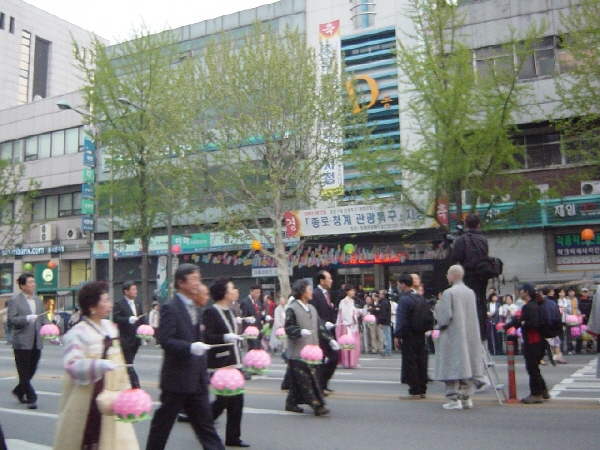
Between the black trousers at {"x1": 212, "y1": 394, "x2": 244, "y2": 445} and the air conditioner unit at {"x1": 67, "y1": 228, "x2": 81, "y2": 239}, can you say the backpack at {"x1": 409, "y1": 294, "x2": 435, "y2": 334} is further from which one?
the air conditioner unit at {"x1": 67, "y1": 228, "x2": 81, "y2": 239}

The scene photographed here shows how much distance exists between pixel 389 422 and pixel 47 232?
34339mm

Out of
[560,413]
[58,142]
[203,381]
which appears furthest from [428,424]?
[58,142]

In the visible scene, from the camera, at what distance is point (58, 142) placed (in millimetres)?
38938

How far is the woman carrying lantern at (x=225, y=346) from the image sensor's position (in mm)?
6598

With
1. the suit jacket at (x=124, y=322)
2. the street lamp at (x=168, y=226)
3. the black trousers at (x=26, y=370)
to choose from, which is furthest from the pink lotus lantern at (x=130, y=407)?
the street lamp at (x=168, y=226)

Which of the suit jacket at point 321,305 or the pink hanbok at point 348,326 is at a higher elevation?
the suit jacket at point 321,305

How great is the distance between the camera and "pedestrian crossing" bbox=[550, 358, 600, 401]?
30.7 feet

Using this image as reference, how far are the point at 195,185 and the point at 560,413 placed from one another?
1705cm

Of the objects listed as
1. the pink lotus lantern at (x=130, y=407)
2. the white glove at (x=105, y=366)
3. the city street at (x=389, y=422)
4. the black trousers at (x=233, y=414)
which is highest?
the white glove at (x=105, y=366)

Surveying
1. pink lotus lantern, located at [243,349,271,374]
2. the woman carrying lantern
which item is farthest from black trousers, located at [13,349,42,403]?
pink lotus lantern, located at [243,349,271,374]

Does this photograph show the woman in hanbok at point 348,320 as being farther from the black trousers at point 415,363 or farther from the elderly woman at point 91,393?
the elderly woman at point 91,393

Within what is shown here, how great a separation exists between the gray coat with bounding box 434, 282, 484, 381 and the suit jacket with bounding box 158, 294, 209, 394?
13.2 ft

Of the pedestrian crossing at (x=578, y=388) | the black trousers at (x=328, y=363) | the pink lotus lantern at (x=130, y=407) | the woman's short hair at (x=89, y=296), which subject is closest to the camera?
the pink lotus lantern at (x=130, y=407)

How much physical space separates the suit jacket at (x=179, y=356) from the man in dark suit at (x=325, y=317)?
13.6 feet
